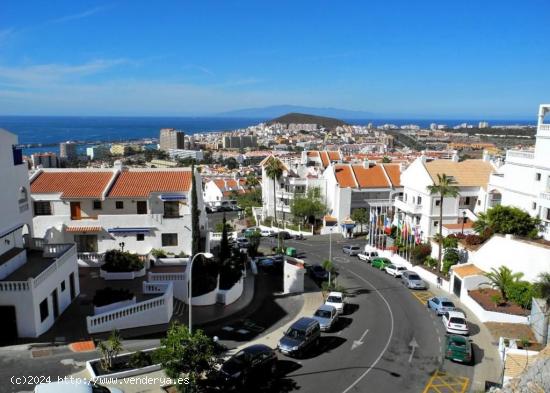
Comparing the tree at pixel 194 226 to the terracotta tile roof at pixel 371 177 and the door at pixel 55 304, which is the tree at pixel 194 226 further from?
the terracotta tile roof at pixel 371 177

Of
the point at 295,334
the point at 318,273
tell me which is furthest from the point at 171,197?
the point at 295,334

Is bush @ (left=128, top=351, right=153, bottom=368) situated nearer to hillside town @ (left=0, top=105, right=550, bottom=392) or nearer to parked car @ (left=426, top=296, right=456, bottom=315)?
hillside town @ (left=0, top=105, right=550, bottom=392)

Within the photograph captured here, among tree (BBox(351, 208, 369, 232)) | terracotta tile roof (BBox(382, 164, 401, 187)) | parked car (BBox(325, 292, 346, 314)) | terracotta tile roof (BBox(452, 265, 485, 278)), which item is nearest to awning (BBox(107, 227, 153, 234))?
parked car (BBox(325, 292, 346, 314))

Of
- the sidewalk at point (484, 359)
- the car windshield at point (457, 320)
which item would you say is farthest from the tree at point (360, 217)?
the car windshield at point (457, 320)

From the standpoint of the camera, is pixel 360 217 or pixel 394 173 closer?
pixel 360 217

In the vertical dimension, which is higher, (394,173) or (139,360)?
(394,173)

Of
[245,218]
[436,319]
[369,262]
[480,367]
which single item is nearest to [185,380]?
[480,367]

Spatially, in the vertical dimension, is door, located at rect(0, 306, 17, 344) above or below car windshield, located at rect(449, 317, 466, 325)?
above

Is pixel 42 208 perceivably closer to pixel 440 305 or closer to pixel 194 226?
pixel 194 226
